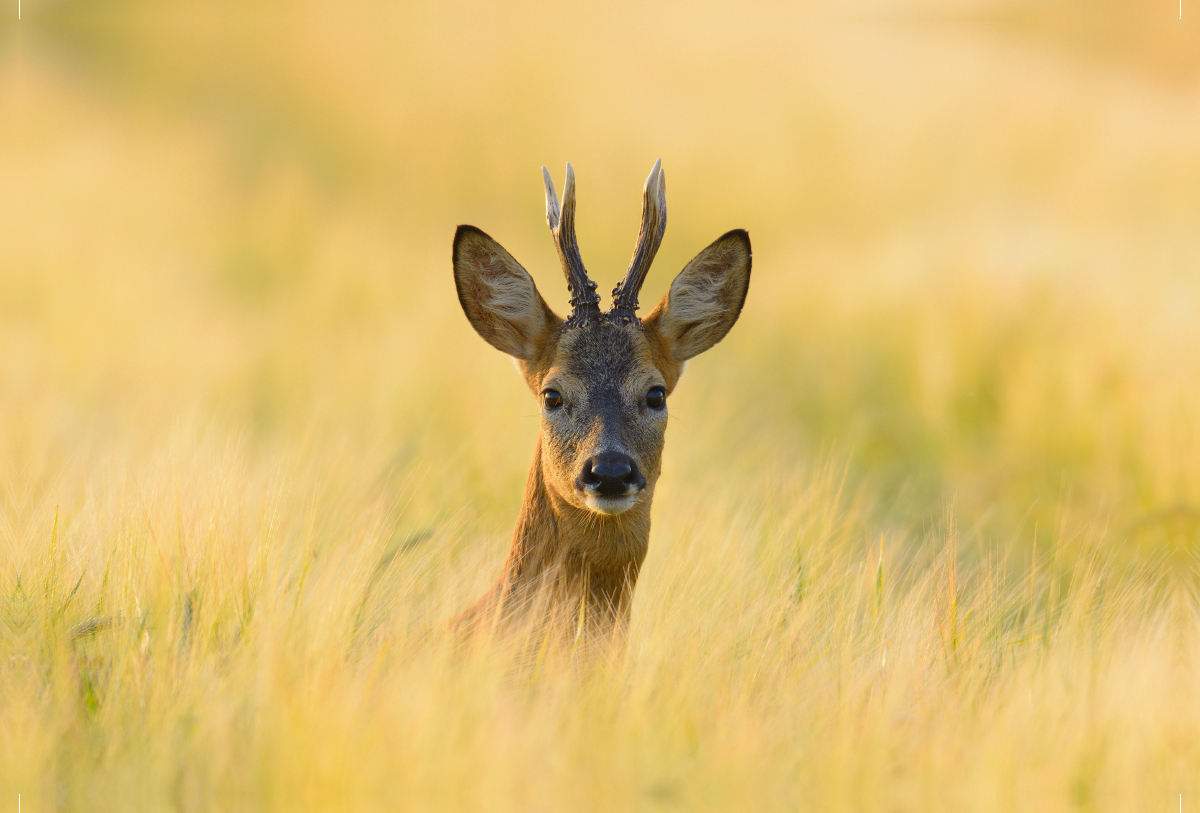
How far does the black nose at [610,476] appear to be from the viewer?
13.3 feet

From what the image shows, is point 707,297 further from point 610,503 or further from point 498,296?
point 610,503

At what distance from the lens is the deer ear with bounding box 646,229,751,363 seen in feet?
15.3

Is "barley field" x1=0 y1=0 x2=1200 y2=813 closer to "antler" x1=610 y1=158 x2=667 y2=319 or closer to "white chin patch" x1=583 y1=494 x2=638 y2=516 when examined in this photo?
"white chin patch" x1=583 y1=494 x2=638 y2=516

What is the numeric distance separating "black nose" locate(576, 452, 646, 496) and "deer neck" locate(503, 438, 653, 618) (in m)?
0.18

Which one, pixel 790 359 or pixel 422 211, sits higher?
pixel 422 211

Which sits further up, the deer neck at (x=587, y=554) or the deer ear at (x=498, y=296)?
the deer ear at (x=498, y=296)

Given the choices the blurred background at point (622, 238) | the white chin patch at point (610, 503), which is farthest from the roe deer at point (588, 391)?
the blurred background at point (622, 238)

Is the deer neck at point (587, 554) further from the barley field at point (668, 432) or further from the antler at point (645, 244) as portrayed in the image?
the antler at point (645, 244)

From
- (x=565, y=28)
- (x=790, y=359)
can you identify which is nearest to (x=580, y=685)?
(x=790, y=359)

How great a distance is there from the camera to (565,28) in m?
18.9

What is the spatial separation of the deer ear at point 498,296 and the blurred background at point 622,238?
3.82 ft

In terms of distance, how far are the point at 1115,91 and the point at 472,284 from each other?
12.8 m

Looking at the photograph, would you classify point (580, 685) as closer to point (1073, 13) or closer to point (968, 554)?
point (968, 554)

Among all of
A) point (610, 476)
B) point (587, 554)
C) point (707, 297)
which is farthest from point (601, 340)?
point (587, 554)
